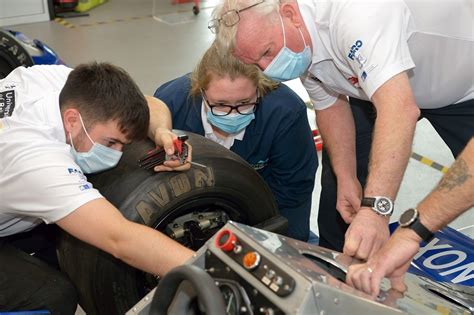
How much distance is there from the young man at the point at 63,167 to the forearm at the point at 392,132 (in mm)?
580

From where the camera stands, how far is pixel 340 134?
228 cm

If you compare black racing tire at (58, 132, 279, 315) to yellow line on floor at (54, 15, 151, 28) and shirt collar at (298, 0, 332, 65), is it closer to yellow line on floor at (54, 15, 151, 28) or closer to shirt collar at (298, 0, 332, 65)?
shirt collar at (298, 0, 332, 65)

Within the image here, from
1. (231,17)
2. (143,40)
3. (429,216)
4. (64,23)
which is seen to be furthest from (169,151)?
(64,23)

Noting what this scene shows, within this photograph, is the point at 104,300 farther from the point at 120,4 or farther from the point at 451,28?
the point at 120,4

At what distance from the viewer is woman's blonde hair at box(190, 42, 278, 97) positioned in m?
2.20

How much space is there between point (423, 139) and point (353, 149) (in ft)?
6.64

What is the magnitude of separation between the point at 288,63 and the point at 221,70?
0.41m

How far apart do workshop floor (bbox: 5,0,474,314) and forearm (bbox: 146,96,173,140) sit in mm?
2113

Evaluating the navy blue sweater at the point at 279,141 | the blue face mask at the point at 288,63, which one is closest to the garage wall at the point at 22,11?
the navy blue sweater at the point at 279,141

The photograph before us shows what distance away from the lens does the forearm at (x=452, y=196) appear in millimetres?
1422

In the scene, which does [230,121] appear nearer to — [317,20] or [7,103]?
[317,20]

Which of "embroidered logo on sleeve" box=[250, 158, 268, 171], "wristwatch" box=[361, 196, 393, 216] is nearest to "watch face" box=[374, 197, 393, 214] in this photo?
"wristwatch" box=[361, 196, 393, 216]

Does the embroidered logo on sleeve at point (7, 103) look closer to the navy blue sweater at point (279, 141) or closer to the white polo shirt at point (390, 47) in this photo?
the navy blue sweater at point (279, 141)

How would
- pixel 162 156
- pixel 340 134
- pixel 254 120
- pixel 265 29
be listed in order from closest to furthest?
1. pixel 265 29
2. pixel 162 156
3. pixel 340 134
4. pixel 254 120
